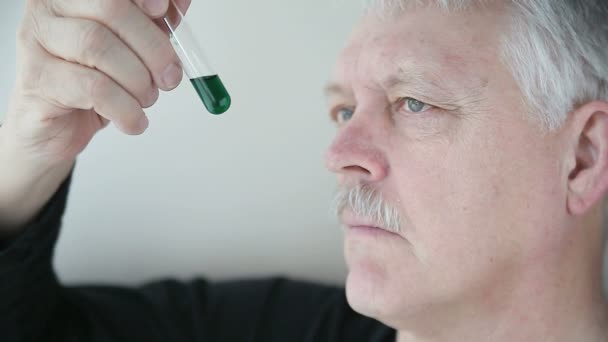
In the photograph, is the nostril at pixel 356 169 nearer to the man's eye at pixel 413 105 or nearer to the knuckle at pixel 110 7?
the man's eye at pixel 413 105

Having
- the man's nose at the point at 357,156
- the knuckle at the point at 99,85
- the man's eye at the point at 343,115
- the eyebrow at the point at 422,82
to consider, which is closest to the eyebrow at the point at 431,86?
the eyebrow at the point at 422,82

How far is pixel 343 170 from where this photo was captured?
1.08 m

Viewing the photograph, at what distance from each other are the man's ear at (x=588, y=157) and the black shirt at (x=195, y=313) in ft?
2.02

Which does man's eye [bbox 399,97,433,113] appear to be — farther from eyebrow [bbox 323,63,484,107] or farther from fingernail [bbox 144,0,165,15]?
fingernail [bbox 144,0,165,15]

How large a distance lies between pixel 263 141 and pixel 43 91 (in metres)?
0.72

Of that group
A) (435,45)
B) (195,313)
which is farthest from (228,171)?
(435,45)

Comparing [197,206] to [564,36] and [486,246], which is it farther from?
[564,36]

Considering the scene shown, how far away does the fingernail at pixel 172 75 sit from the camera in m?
0.87

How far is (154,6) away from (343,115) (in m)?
0.58

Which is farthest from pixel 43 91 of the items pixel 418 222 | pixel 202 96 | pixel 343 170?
pixel 418 222

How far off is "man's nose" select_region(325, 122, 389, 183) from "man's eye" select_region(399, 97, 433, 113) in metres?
0.08

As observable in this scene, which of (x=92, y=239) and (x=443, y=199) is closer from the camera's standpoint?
(x=443, y=199)

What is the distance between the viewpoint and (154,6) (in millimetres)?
863

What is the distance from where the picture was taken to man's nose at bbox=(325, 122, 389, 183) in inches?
40.9
